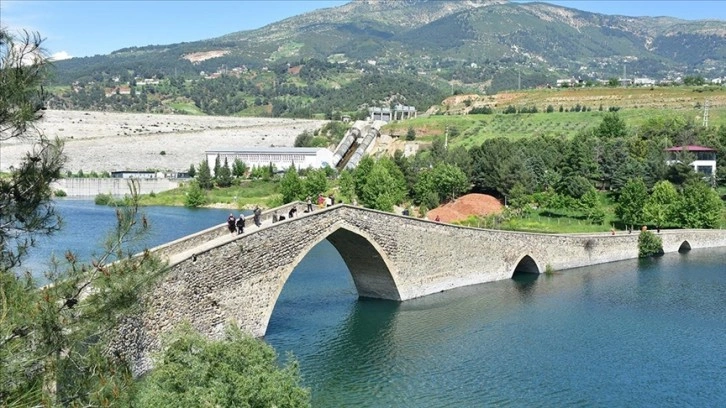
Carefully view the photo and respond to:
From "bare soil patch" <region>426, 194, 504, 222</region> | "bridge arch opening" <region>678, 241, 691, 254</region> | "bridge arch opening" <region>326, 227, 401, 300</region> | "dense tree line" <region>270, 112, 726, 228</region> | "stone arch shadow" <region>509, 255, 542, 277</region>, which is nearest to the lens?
"bridge arch opening" <region>326, 227, 401, 300</region>

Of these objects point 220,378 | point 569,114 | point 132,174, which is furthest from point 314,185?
point 220,378

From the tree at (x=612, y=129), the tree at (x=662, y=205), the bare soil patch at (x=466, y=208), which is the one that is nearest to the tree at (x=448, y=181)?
the bare soil patch at (x=466, y=208)

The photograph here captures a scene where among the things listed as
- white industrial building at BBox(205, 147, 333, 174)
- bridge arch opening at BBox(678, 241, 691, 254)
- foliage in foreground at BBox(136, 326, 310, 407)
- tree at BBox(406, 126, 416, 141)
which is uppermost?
tree at BBox(406, 126, 416, 141)

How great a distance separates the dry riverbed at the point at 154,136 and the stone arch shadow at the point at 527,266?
65278 millimetres

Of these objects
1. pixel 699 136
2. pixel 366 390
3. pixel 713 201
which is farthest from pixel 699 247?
pixel 366 390

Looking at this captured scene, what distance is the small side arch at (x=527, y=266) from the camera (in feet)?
123

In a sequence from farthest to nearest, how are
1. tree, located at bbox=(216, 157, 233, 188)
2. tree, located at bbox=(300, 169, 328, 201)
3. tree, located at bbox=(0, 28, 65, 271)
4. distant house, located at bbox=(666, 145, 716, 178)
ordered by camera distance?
tree, located at bbox=(216, 157, 233, 188)
tree, located at bbox=(300, 169, 328, 201)
distant house, located at bbox=(666, 145, 716, 178)
tree, located at bbox=(0, 28, 65, 271)

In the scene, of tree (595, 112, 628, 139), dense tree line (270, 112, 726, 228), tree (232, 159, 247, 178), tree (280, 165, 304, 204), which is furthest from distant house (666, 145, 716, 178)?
tree (232, 159, 247, 178)

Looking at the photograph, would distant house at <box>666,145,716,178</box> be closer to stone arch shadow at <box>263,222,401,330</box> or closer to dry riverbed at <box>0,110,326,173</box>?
stone arch shadow at <box>263,222,401,330</box>

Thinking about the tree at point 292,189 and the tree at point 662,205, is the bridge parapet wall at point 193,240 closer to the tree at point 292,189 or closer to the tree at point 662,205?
the tree at point 662,205

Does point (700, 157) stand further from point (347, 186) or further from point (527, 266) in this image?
point (527, 266)

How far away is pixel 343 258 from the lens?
3117 cm

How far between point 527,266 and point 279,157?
58.9 m

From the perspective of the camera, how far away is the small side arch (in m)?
37.4
